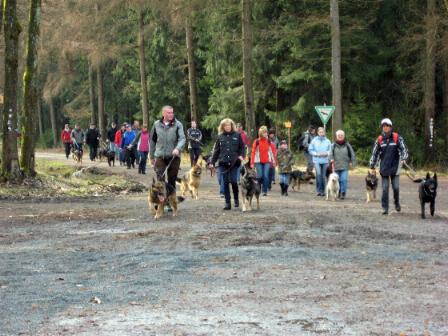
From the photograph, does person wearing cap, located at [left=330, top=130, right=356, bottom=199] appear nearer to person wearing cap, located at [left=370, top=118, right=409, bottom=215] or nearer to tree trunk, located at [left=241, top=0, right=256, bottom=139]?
person wearing cap, located at [left=370, top=118, right=409, bottom=215]

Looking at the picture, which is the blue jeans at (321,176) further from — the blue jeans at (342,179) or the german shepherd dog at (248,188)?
the german shepherd dog at (248,188)

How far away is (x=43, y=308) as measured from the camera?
7.43 meters

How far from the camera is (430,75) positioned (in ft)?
106

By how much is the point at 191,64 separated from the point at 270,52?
4770 millimetres

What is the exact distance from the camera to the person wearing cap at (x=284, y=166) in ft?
68.7

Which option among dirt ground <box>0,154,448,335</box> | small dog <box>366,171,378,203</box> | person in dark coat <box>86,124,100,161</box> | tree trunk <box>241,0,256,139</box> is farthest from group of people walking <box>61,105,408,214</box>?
person in dark coat <box>86,124,100,161</box>

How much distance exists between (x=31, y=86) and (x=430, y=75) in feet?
57.8

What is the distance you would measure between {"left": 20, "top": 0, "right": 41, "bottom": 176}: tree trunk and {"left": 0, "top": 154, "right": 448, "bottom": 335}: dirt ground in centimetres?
596

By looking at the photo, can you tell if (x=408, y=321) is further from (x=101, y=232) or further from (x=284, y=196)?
(x=284, y=196)

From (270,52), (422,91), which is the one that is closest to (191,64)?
(270,52)

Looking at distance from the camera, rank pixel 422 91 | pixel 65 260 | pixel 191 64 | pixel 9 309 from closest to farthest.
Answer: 1. pixel 9 309
2. pixel 65 260
3. pixel 422 91
4. pixel 191 64

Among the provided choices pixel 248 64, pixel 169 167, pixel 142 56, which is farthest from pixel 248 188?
pixel 142 56

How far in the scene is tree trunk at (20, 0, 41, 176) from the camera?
21844 millimetres

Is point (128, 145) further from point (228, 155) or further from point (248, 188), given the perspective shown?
point (248, 188)
